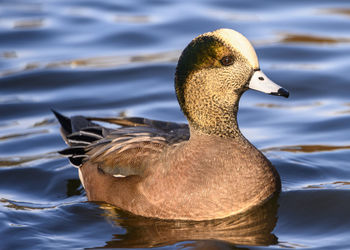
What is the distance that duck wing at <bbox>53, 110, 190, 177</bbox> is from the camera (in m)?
6.01

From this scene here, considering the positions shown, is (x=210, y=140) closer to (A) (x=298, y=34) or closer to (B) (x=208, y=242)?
(B) (x=208, y=242)

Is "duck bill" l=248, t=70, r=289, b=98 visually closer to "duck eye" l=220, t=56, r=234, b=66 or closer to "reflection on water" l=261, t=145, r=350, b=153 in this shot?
"duck eye" l=220, t=56, r=234, b=66

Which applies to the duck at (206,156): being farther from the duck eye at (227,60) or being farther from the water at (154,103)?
the water at (154,103)

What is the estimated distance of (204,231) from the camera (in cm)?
552

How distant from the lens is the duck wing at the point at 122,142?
601 centimetres

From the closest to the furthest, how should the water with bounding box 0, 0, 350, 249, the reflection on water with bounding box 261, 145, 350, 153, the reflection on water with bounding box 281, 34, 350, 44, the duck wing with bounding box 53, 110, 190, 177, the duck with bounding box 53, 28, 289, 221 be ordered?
the duck with bounding box 53, 28, 289, 221, the water with bounding box 0, 0, 350, 249, the duck wing with bounding box 53, 110, 190, 177, the reflection on water with bounding box 261, 145, 350, 153, the reflection on water with bounding box 281, 34, 350, 44

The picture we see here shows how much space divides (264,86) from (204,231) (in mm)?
1223

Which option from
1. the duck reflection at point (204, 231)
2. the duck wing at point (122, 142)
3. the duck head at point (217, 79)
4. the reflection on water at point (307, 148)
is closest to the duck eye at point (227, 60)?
the duck head at point (217, 79)

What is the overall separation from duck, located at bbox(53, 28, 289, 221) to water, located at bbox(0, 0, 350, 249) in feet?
0.51

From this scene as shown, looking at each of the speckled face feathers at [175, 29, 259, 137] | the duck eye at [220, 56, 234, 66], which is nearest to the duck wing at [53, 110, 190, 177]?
the speckled face feathers at [175, 29, 259, 137]

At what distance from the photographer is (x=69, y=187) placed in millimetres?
6938

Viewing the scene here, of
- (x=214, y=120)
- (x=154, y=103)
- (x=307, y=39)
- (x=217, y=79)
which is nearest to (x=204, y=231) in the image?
(x=214, y=120)

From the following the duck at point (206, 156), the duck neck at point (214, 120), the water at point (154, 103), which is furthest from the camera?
the duck neck at point (214, 120)

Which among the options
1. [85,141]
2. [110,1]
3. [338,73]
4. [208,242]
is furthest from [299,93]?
[110,1]
